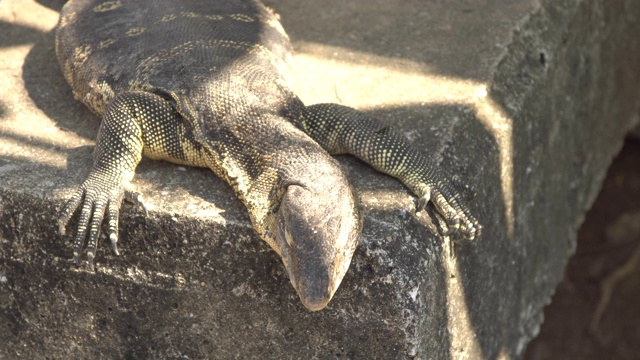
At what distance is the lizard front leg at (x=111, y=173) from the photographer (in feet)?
15.0

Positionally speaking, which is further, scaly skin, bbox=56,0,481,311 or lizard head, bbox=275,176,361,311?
scaly skin, bbox=56,0,481,311

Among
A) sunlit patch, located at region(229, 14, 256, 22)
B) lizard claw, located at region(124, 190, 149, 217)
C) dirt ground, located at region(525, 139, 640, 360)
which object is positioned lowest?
dirt ground, located at region(525, 139, 640, 360)

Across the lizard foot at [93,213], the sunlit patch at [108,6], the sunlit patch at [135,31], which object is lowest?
the lizard foot at [93,213]

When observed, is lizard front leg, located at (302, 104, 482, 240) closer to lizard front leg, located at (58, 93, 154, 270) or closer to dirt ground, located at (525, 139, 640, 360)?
lizard front leg, located at (58, 93, 154, 270)

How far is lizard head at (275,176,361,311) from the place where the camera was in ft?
12.8

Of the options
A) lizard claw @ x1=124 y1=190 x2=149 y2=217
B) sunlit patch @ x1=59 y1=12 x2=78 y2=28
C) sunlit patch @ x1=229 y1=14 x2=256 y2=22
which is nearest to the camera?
lizard claw @ x1=124 y1=190 x2=149 y2=217

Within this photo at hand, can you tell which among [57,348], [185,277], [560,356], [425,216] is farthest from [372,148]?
[560,356]

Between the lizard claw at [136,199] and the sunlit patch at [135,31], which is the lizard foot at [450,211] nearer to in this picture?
the lizard claw at [136,199]

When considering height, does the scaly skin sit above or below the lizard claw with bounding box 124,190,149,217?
above

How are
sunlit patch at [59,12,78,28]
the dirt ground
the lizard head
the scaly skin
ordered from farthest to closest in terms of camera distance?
the dirt ground < sunlit patch at [59,12,78,28] < the scaly skin < the lizard head

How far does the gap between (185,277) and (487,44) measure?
102 inches

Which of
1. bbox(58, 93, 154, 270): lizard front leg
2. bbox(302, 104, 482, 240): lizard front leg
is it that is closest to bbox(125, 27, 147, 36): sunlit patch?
bbox(58, 93, 154, 270): lizard front leg

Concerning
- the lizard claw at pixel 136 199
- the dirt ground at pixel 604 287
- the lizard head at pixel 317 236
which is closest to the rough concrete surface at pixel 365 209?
the lizard claw at pixel 136 199

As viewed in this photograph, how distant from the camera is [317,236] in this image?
3992 millimetres
